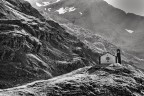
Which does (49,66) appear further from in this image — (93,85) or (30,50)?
(93,85)

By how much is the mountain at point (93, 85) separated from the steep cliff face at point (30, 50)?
4201cm

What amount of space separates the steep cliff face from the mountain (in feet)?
138

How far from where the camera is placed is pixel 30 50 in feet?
400

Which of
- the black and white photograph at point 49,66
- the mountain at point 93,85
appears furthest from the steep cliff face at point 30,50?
the mountain at point 93,85

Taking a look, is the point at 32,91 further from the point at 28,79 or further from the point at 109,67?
the point at 28,79

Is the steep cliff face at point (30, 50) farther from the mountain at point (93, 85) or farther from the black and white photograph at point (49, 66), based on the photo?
the mountain at point (93, 85)

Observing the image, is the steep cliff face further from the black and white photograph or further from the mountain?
the mountain

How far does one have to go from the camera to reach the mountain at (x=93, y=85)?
4938 cm

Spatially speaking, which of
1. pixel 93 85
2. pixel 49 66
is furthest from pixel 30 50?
pixel 93 85

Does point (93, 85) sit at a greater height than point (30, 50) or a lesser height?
lesser

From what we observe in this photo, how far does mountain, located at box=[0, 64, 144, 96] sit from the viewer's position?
49375 millimetres

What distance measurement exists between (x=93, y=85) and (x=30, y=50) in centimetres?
7119

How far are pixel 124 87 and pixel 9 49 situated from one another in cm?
6841

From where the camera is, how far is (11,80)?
96938 millimetres
